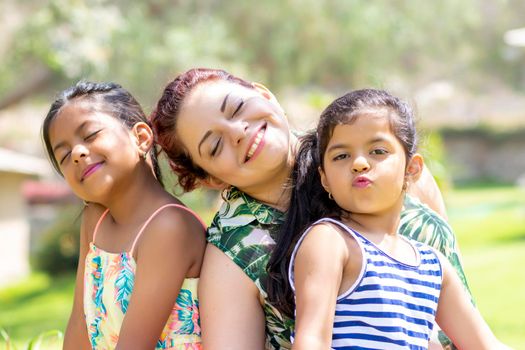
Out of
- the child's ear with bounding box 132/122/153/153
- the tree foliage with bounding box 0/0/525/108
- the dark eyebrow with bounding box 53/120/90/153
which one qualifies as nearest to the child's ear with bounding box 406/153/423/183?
the child's ear with bounding box 132/122/153/153

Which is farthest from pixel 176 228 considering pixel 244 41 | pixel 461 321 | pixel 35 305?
pixel 244 41

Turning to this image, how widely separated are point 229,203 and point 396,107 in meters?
0.54

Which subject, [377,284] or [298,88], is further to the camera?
[298,88]

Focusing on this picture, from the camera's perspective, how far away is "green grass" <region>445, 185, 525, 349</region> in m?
9.20

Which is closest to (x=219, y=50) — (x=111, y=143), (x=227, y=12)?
(x=227, y=12)

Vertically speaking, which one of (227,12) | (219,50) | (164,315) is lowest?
(164,315)

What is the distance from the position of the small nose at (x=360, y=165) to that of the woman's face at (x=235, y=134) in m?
0.30

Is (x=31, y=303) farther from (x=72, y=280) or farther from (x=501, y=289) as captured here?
(x=501, y=289)

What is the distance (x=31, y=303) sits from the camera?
14258mm

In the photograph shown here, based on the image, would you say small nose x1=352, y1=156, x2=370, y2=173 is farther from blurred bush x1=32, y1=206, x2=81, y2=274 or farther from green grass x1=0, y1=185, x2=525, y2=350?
blurred bush x1=32, y1=206, x2=81, y2=274

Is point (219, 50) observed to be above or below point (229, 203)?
above

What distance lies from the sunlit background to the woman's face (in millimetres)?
283

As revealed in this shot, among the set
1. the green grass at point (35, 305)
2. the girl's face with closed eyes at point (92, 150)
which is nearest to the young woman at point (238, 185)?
the girl's face with closed eyes at point (92, 150)

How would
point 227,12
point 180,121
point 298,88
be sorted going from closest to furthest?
1. point 180,121
2. point 227,12
3. point 298,88
